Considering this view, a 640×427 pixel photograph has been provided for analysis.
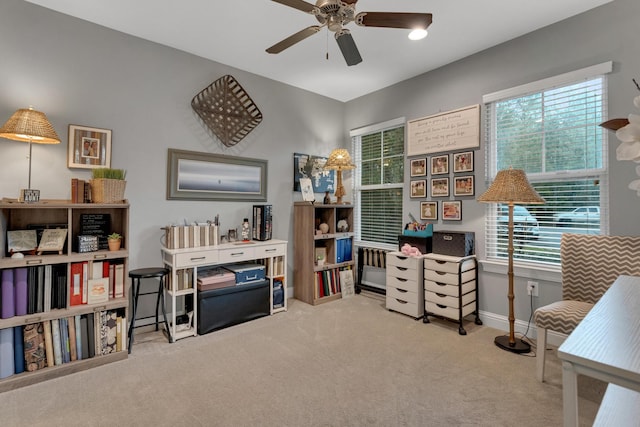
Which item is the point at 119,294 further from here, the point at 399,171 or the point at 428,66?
the point at 428,66

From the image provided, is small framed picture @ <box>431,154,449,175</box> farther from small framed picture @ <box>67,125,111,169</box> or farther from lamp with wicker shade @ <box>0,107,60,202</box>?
lamp with wicker shade @ <box>0,107,60,202</box>

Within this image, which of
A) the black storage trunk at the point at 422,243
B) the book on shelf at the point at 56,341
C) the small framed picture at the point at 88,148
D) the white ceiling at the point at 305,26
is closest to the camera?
the book on shelf at the point at 56,341

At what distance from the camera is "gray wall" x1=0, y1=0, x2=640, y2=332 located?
2.32 meters

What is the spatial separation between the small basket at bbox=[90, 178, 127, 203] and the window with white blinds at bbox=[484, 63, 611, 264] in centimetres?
334

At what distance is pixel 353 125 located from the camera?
448cm

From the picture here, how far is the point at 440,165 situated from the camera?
3402 millimetres

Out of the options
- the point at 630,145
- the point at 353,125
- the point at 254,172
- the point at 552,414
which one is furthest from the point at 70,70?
the point at 552,414

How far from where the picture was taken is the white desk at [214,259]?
2.68m

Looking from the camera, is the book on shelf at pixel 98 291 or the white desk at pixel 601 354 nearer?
the white desk at pixel 601 354

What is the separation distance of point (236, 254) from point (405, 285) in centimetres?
180

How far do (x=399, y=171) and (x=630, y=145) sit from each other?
3.18 m

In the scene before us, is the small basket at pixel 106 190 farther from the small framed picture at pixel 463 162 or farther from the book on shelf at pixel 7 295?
the small framed picture at pixel 463 162

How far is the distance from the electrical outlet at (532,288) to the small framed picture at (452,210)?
2.82 ft

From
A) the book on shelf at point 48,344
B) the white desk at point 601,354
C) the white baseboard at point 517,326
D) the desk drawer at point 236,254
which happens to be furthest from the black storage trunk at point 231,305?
the white desk at point 601,354
